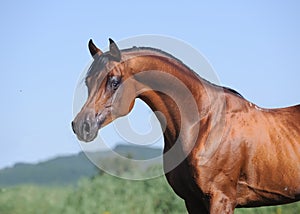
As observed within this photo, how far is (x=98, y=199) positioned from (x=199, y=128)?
5.42 metres

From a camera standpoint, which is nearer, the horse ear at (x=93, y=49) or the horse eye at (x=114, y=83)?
the horse eye at (x=114, y=83)

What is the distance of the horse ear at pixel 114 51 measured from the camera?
19.3ft

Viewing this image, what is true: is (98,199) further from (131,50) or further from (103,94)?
(103,94)

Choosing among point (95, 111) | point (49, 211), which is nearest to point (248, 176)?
point (95, 111)

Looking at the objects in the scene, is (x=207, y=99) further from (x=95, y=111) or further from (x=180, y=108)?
(x=95, y=111)

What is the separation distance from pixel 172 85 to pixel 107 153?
1437 millimetres

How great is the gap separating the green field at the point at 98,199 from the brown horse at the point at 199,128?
14.6 feet

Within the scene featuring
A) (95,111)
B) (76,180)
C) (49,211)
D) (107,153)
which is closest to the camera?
(95,111)

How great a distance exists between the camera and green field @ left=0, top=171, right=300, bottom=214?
11031 mm

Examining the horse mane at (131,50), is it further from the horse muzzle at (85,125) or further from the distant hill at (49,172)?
the distant hill at (49,172)

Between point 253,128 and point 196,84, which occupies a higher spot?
point 196,84

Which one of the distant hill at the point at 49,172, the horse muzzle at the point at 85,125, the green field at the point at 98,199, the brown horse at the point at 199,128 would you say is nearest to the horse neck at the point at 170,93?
the brown horse at the point at 199,128

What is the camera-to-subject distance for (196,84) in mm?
6301

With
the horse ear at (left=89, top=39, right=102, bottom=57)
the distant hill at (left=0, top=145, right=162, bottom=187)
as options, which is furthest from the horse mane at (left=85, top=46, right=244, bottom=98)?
the distant hill at (left=0, top=145, right=162, bottom=187)
